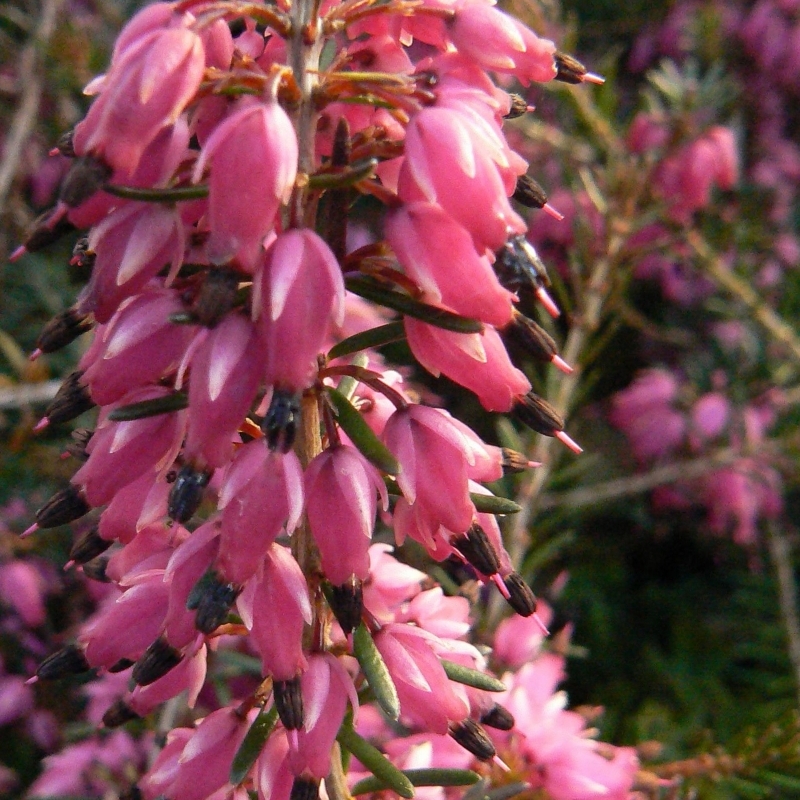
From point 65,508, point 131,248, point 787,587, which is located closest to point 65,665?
point 65,508

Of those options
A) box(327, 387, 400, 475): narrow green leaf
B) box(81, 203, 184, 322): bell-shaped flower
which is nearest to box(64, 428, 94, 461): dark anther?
box(81, 203, 184, 322): bell-shaped flower

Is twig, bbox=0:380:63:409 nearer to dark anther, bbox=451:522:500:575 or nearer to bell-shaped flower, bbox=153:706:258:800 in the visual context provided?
bell-shaped flower, bbox=153:706:258:800

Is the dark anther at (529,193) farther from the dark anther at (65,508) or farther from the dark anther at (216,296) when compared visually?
the dark anther at (65,508)

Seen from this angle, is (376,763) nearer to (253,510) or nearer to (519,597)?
(519,597)

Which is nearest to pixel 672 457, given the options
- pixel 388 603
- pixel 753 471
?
pixel 753 471

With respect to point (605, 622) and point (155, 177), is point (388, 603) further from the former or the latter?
point (605, 622)

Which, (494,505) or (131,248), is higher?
(131,248)
